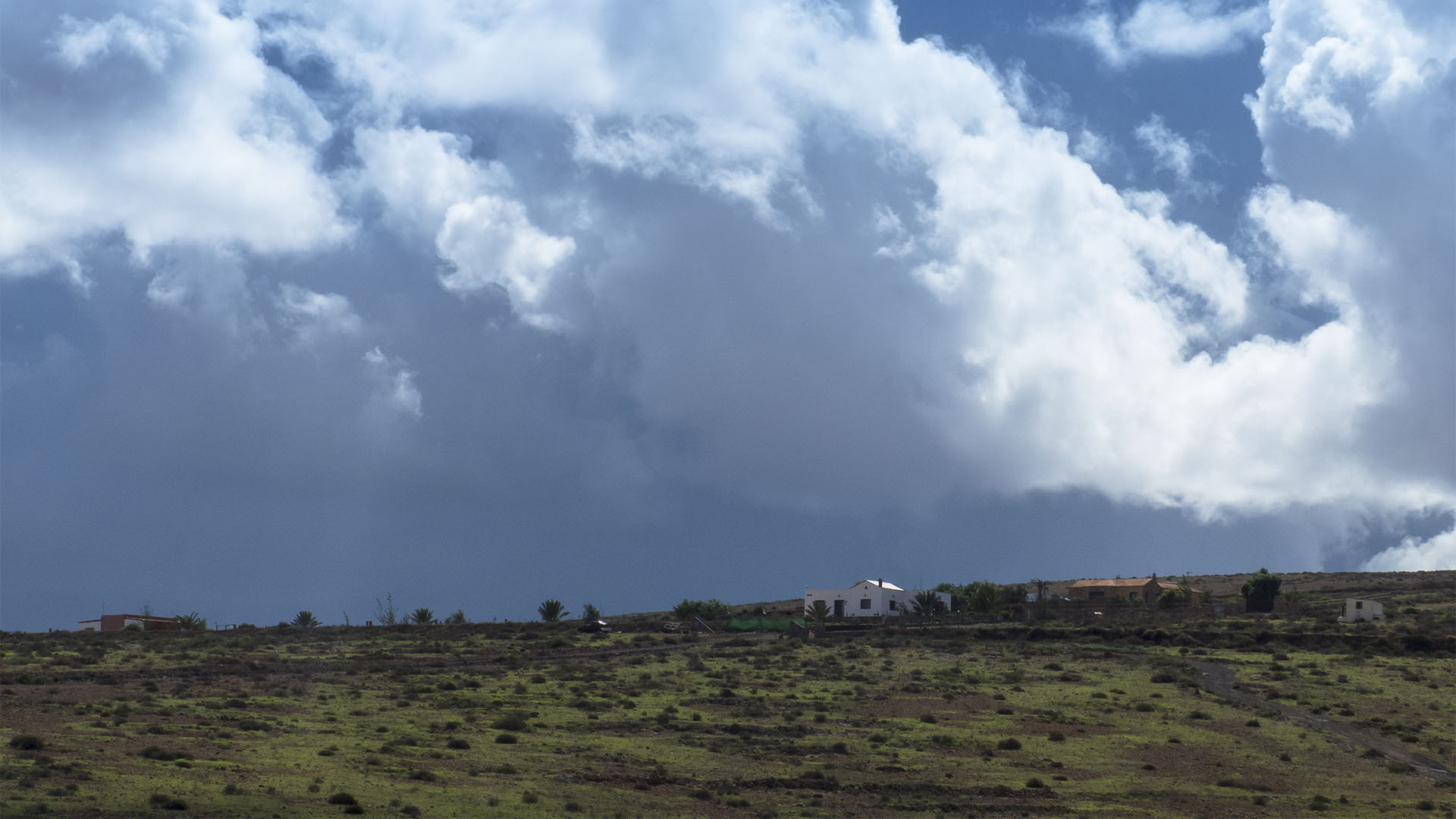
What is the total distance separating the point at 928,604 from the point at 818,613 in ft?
34.6

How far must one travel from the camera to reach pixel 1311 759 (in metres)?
53.0

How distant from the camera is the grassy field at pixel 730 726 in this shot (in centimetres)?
4028

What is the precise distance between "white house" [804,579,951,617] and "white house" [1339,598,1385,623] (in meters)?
33.1

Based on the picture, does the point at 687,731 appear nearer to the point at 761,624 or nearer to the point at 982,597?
the point at 761,624

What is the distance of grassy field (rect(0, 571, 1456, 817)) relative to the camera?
1586 inches

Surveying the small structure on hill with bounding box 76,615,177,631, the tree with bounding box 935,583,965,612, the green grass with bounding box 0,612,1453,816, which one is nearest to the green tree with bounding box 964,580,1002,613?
the tree with bounding box 935,583,965,612

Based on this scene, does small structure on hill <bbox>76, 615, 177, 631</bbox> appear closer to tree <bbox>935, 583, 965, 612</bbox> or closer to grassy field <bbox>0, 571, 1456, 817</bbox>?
grassy field <bbox>0, 571, 1456, 817</bbox>

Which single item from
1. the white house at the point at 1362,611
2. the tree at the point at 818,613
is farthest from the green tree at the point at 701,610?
the white house at the point at 1362,611

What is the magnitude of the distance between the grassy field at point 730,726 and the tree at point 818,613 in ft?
56.9

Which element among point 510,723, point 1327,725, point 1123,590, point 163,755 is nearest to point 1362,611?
point 1123,590

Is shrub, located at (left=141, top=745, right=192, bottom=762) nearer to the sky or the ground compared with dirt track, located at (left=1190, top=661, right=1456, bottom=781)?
nearer to the sky

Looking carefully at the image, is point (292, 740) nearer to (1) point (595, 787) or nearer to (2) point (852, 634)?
(1) point (595, 787)

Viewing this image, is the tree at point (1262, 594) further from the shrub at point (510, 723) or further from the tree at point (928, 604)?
the shrub at point (510, 723)

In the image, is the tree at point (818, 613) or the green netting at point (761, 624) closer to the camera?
the green netting at point (761, 624)
